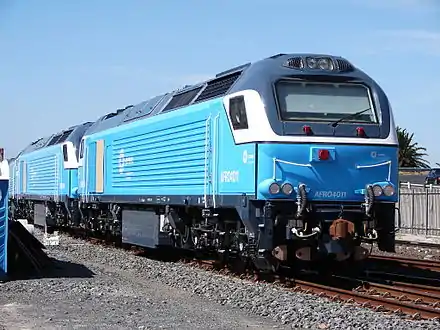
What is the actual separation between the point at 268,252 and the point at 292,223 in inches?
24.3

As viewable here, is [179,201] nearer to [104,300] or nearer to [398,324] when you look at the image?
[104,300]

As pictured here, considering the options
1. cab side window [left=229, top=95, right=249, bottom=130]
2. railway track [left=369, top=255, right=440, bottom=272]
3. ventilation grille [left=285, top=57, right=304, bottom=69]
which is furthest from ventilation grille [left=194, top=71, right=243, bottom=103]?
railway track [left=369, top=255, right=440, bottom=272]

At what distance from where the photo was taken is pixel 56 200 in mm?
26859

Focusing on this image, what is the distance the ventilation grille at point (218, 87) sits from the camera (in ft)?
44.0

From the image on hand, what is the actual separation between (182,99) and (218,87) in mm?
1945

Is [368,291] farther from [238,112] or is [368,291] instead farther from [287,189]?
[238,112]

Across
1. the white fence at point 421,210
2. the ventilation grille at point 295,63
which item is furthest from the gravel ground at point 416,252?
the ventilation grille at point 295,63

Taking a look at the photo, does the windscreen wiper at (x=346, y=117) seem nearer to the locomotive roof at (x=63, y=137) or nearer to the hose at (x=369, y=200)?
the hose at (x=369, y=200)

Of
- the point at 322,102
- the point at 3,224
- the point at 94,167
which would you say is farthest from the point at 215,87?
the point at 94,167

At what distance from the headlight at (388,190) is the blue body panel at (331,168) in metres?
0.07

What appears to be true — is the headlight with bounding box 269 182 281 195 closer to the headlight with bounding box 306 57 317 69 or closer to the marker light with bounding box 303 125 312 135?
the marker light with bounding box 303 125 312 135

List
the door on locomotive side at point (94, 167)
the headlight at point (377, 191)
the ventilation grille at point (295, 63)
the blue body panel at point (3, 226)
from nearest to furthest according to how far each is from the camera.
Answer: the headlight at point (377, 191) → the ventilation grille at point (295, 63) → the blue body panel at point (3, 226) → the door on locomotive side at point (94, 167)

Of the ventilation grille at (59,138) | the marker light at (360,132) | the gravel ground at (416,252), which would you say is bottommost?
the gravel ground at (416,252)

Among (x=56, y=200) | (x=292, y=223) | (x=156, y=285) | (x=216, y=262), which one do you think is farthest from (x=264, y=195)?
(x=56, y=200)
